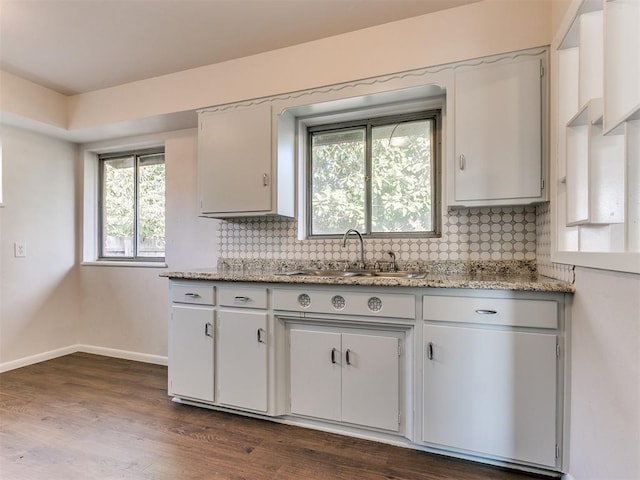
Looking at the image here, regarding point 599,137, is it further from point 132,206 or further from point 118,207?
point 118,207

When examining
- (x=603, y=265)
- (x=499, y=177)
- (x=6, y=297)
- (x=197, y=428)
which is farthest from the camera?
(x=6, y=297)

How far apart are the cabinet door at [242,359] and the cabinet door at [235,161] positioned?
0.80 meters

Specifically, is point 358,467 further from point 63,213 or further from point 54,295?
point 63,213

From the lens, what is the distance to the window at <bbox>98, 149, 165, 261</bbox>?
345 cm

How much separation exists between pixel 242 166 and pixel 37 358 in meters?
2.84

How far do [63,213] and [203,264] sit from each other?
1745mm

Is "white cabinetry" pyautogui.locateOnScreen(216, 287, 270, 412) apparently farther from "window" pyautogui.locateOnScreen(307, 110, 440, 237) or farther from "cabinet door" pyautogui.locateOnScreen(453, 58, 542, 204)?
"cabinet door" pyautogui.locateOnScreen(453, 58, 542, 204)

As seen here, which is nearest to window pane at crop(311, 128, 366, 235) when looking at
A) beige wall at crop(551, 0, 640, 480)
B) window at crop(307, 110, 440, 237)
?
window at crop(307, 110, 440, 237)

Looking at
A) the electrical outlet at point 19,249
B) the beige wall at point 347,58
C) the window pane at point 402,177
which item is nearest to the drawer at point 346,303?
the window pane at point 402,177

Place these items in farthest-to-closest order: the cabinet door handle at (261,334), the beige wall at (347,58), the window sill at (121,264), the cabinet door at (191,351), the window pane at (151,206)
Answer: the window pane at (151,206)
the window sill at (121,264)
the cabinet door at (191,351)
the cabinet door handle at (261,334)
the beige wall at (347,58)

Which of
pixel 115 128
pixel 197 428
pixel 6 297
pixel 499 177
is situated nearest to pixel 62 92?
pixel 115 128

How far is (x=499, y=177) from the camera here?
75.0 inches

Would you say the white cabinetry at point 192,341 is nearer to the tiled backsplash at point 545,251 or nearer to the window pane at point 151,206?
the window pane at point 151,206

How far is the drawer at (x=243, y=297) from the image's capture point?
2.08m
